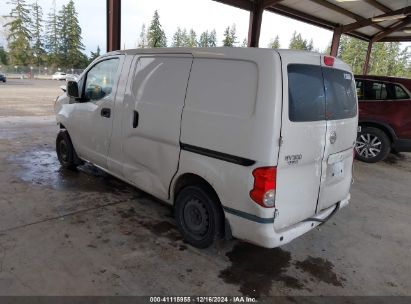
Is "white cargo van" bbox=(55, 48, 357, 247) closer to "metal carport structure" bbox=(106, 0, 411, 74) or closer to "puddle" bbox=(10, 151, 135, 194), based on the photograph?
"puddle" bbox=(10, 151, 135, 194)

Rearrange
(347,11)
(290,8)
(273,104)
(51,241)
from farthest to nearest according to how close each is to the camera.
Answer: (347,11)
(290,8)
(51,241)
(273,104)

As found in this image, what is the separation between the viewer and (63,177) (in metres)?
4.91

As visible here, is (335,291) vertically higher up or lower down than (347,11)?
lower down

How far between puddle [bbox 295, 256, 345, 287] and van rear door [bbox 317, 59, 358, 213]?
1.67 ft

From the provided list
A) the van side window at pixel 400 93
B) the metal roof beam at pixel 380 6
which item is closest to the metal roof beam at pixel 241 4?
the metal roof beam at pixel 380 6

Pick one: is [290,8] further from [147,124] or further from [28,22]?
[28,22]

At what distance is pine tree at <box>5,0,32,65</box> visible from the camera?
5994 cm

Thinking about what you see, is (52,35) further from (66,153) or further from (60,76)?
(66,153)

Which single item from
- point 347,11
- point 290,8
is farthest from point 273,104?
point 347,11

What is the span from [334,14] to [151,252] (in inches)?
480

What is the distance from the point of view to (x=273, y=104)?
2.48m

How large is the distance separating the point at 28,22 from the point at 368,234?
73055mm

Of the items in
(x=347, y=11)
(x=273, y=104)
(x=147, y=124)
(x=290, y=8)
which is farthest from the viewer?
(x=347, y=11)

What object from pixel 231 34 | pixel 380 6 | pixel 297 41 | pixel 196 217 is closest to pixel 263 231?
pixel 196 217
